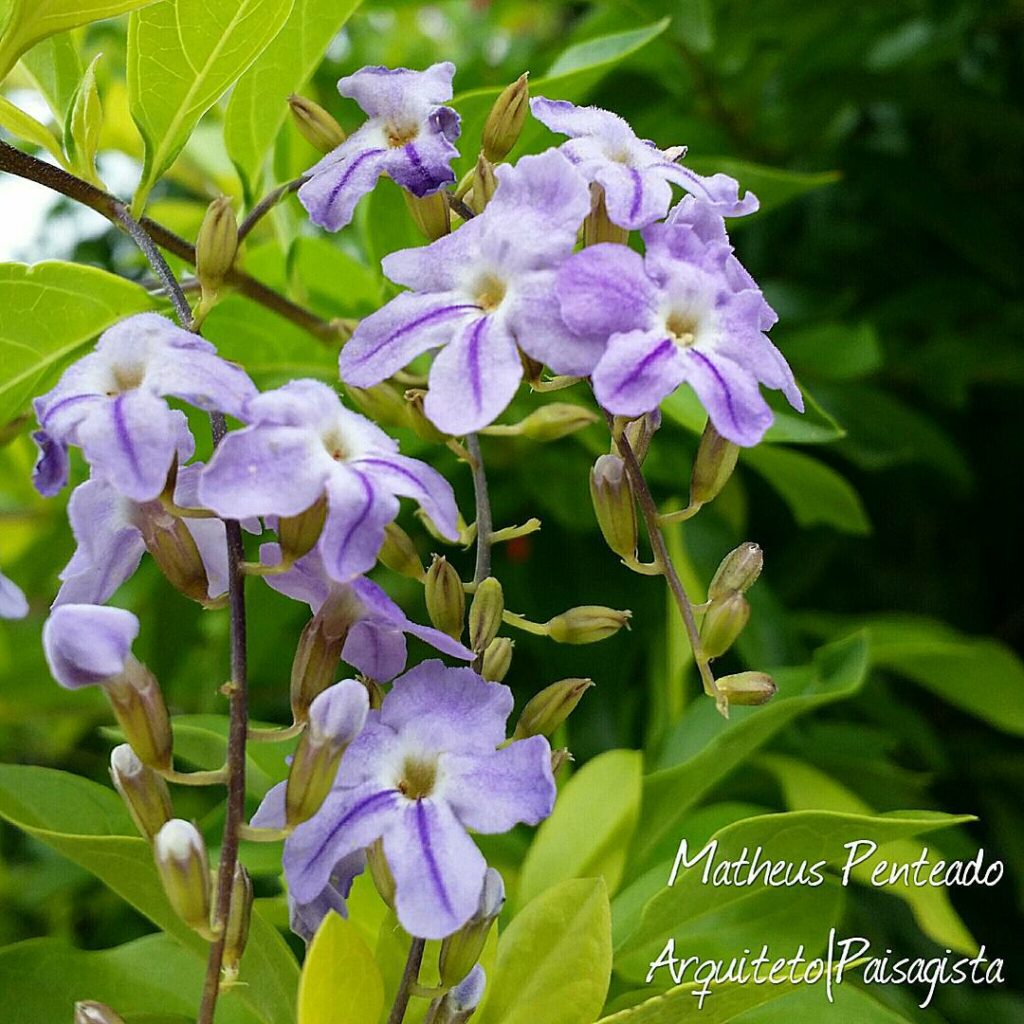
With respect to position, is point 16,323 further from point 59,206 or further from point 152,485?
point 59,206

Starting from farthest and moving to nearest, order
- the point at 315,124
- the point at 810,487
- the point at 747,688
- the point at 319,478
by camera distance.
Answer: the point at 810,487 < the point at 315,124 < the point at 747,688 < the point at 319,478

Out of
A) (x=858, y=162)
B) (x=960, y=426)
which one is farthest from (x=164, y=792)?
(x=960, y=426)

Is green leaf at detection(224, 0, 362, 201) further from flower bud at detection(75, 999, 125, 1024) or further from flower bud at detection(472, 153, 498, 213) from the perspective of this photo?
flower bud at detection(75, 999, 125, 1024)

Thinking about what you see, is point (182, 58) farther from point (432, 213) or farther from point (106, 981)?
point (106, 981)

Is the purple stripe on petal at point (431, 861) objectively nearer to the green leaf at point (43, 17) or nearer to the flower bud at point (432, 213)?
the flower bud at point (432, 213)

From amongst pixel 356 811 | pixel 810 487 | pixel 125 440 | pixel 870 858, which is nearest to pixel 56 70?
pixel 125 440

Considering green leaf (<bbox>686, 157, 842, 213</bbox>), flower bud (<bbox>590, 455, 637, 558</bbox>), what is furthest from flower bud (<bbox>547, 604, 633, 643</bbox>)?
green leaf (<bbox>686, 157, 842, 213</bbox>)
